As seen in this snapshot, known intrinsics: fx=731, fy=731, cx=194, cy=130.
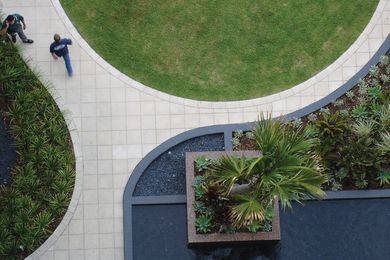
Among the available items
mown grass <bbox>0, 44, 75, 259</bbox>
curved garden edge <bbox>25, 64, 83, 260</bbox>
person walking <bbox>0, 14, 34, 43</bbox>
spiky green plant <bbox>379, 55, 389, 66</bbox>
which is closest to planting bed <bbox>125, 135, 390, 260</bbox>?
curved garden edge <bbox>25, 64, 83, 260</bbox>

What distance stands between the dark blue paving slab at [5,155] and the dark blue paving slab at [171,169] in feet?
11.5

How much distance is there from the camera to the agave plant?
1590cm

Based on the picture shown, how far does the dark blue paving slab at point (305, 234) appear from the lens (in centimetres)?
1966

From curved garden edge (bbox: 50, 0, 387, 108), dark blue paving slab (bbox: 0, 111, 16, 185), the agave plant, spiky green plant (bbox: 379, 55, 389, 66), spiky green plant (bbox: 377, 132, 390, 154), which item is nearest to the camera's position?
the agave plant

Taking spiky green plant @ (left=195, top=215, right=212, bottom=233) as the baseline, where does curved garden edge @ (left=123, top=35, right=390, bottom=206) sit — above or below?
above

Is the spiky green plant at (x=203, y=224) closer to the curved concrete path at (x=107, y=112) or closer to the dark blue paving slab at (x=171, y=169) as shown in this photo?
the dark blue paving slab at (x=171, y=169)

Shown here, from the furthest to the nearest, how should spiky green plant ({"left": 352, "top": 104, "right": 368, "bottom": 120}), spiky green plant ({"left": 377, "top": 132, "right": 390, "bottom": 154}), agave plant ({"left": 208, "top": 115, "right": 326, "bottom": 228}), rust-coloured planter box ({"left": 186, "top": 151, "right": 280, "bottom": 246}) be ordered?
1. spiky green plant ({"left": 352, "top": 104, "right": 368, "bottom": 120})
2. spiky green plant ({"left": 377, "top": 132, "right": 390, "bottom": 154})
3. rust-coloured planter box ({"left": 186, "top": 151, "right": 280, "bottom": 246})
4. agave plant ({"left": 208, "top": 115, "right": 326, "bottom": 228})

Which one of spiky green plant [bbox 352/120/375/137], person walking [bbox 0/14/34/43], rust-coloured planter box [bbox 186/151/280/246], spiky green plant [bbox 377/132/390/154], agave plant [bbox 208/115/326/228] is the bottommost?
rust-coloured planter box [bbox 186/151/280/246]

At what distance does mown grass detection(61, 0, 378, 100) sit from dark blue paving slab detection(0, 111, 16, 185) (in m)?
3.53

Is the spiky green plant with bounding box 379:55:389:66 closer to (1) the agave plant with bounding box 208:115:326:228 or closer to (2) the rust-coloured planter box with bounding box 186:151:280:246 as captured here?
(1) the agave plant with bounding box 208:115:326:228

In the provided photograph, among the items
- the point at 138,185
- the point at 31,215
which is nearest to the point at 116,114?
the point at 138,185

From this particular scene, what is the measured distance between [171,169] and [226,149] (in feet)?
5.33

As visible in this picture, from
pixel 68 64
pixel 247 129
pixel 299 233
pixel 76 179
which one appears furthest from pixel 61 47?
pixel 299 233

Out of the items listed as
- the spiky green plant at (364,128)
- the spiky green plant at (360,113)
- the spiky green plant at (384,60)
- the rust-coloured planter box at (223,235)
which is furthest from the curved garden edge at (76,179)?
the spiky green plant at (384,60)
